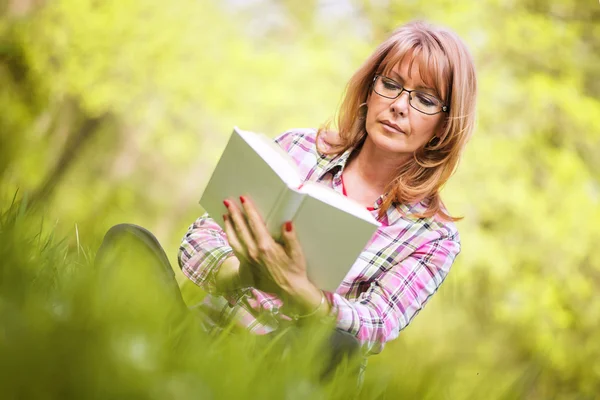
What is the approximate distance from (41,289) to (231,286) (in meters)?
0.46

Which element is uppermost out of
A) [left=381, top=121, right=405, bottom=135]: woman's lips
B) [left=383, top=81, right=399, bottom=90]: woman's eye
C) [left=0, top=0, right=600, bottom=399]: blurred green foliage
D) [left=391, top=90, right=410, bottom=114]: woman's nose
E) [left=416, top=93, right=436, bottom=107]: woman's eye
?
[left=416, top=93, right=436, bottom=107]: woman's eye

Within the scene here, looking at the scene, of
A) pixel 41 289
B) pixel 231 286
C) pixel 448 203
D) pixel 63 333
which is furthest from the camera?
pixel 448 203

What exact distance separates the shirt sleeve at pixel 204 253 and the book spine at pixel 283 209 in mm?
259

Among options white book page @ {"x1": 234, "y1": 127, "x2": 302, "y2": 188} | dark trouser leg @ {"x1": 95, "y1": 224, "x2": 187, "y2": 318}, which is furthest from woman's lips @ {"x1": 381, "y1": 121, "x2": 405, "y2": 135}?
dark trouser leg @ {"x1": 95, "y1": 224, "x2": 187, "y2": 318}

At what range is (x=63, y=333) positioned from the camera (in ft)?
2.16

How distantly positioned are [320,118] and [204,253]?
154 cm

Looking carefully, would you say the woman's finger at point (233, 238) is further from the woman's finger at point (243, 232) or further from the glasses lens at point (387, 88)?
the glasses lens at point (387, 88)

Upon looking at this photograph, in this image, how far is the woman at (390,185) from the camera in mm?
1234

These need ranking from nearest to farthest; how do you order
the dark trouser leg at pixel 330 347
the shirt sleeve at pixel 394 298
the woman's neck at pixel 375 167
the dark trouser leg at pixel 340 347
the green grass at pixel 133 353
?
1. the green grass at pixel 133 353
2. the dark trouser leg at pixel 330 347
3. the dark trouser leg at pixel 340 347
4. the shirt sleeve at pixel 394 298
5. the woman's neck at pixel 375 167

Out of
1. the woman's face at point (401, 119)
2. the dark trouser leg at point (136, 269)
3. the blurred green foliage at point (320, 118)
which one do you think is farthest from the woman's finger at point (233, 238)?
the blurred green foliage at point (320, 118)

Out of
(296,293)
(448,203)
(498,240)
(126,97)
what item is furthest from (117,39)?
(296,293)

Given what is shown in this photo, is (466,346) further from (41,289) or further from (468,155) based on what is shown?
(41,289)

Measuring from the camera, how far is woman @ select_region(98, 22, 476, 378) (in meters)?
1.22

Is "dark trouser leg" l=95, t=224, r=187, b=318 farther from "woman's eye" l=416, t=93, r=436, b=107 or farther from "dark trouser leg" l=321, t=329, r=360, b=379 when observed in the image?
"woman's eye" l=416, t=93, r=436, b=107
